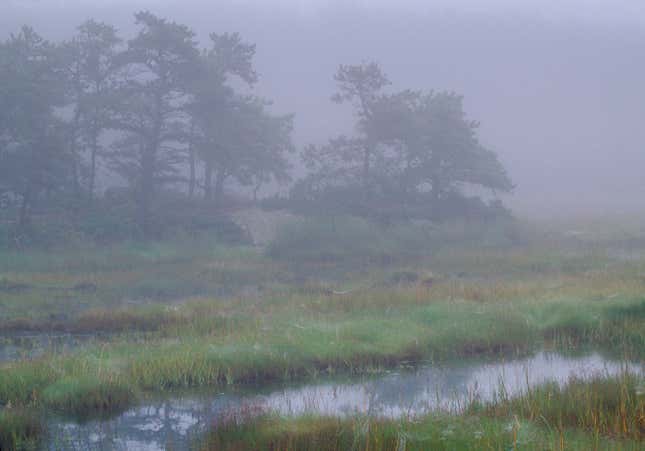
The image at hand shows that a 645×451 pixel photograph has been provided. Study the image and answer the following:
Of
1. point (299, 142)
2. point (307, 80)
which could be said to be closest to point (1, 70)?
point (299, 142)

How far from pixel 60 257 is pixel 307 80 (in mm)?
132313

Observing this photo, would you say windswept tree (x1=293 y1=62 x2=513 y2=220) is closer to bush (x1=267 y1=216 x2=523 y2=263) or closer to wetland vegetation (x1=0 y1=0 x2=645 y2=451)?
wetland vegetation (x1=0 y1=0 x2=645 y2=451)

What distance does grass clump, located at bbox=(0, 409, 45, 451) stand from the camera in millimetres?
10156

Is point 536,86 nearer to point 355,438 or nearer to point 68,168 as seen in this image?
point 68,168

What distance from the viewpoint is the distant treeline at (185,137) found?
39.6m

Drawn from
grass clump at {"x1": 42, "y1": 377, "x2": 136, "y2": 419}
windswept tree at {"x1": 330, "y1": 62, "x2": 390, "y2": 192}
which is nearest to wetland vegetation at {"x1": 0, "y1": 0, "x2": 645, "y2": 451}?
grass clump at {"x1": 42, "y1": 377, "x2": 136, "y2": 419}

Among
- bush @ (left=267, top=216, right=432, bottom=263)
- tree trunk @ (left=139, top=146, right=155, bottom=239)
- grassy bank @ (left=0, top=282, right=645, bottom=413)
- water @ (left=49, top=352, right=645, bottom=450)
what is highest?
tree trunk @ (left=139, top=146, right=155, bottom=239)

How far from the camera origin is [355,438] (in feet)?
29.6

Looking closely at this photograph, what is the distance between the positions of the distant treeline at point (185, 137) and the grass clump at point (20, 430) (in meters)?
27.1

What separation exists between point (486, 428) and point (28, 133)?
31953 mm

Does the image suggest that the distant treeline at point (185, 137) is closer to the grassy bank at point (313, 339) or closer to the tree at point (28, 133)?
the tree at point (28, 133)

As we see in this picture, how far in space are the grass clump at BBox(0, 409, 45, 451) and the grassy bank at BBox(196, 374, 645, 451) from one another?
2.25 m

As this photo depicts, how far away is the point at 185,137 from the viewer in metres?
41.4

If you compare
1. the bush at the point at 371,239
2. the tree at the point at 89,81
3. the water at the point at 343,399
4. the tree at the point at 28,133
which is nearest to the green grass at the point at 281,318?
the water at the point at 343,399
